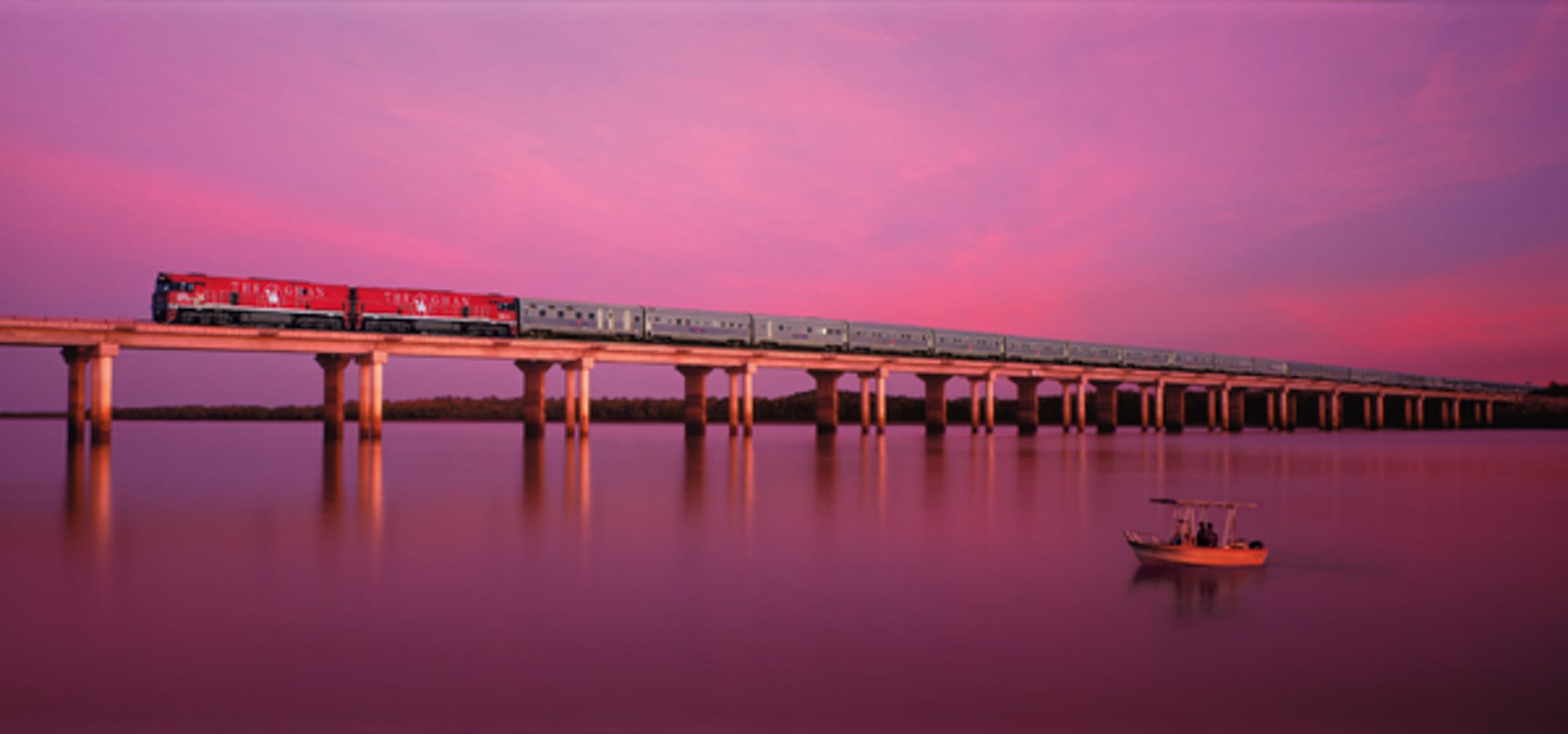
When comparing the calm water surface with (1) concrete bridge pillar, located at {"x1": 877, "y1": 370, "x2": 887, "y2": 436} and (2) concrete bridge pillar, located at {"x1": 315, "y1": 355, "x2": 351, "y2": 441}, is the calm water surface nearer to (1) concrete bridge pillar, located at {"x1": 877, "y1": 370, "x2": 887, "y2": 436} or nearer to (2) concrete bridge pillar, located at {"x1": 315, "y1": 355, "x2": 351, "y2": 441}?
(2) concrete bridge pillar, located at {"x1": 315, "y1": 355, "x2": 351, "y2": 441}

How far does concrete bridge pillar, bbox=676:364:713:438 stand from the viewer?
248 ft

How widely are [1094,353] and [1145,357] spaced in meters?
10.3

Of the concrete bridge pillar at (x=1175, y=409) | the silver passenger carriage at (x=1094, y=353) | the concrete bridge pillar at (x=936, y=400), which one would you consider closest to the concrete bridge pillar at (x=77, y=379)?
the concrete bridge pillar at (x=936, y=400)

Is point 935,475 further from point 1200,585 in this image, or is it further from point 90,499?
point 90,499

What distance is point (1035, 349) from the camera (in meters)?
105

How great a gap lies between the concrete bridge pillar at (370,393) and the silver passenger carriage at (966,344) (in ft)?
172

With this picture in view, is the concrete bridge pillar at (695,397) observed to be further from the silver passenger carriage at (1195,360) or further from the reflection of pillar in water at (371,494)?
the silver passenger carriage at (1195,360)

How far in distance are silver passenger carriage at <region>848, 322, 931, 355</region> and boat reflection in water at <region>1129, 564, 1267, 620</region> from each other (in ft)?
225

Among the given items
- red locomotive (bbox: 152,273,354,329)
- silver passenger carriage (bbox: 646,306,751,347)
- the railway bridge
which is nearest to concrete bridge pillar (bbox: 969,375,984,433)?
the railway bridge

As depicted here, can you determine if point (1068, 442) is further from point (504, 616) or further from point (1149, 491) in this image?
point (504, 616)

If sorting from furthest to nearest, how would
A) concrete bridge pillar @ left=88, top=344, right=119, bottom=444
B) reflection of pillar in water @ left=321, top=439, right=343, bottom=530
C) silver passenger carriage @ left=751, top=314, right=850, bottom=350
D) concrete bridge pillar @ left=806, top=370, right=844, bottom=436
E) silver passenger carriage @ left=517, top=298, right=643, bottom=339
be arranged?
concrete bridge pillar @ left=806, top=370, right=844, bottom=436, silver passenger carriage @ left=751, top=314, right=850, bottom=350, silver passenger carriage @ left=517, top=298, right=643, bottom=339, concrete bridge pillar @ left=88, top=344, right=119, bottom=444, reflection of pillar in water @ left=321, top=439, right=343, bottom=530

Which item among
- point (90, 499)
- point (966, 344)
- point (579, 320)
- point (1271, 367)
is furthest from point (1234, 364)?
point (90, 499)

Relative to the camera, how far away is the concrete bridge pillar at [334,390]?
6019 cm

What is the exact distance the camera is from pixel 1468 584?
16.9m
